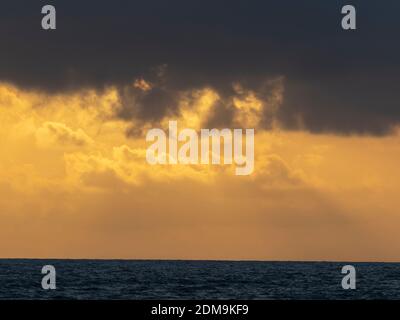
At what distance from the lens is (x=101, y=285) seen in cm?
9869

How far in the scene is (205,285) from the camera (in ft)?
331

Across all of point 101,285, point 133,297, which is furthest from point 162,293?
point 101,285

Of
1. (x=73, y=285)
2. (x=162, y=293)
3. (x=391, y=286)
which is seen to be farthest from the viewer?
(x=391, y=286)
